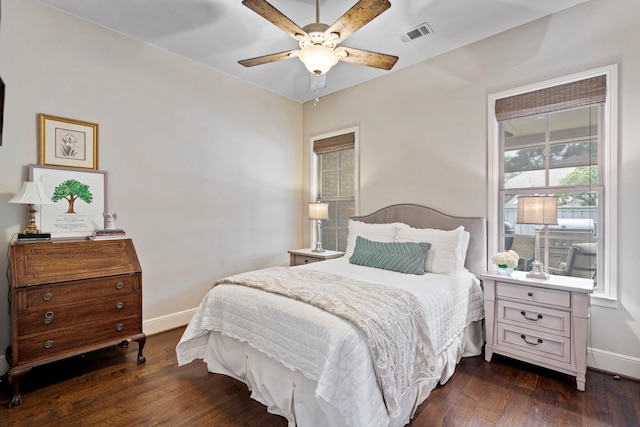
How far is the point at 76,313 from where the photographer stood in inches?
90.1

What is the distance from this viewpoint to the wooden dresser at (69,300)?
207 cm

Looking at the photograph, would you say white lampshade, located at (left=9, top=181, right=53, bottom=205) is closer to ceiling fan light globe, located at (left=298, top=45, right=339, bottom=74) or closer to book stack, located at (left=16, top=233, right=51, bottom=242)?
book stack, located at (left=16, top=233, right=51, bottom=242)

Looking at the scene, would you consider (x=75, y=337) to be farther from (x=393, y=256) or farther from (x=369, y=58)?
(x=369, y=58)

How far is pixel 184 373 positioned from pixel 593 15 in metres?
4.33

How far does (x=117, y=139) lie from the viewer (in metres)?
2.94

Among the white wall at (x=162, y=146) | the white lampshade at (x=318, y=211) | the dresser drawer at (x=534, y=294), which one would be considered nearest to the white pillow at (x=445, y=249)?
the dresser drawer at (x=534, y=294)

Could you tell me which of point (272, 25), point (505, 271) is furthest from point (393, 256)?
point (272, 25)

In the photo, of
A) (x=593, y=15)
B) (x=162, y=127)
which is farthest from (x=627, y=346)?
(x=162, y=127)

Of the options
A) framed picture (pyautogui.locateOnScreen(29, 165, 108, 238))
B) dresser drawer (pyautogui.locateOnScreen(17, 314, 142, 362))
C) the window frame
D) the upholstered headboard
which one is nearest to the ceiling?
the window frame

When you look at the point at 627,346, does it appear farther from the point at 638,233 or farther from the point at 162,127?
the point at 162,127

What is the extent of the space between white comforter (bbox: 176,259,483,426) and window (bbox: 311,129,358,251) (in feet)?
4.91

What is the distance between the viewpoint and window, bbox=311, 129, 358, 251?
4227 mm

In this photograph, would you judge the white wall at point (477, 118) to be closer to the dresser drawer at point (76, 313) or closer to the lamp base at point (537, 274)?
the lamp base at point (537, 274)

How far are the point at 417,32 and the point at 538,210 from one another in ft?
6.29
